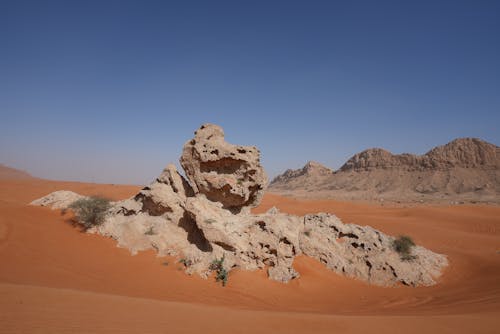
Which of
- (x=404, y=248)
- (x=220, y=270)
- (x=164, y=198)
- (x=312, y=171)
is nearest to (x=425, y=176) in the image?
(x=312, y=171)

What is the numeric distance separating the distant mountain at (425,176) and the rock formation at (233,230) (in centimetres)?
3777

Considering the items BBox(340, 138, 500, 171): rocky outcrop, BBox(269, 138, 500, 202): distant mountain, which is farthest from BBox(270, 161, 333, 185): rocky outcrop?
BBox(340, 138, 500, 171): rocky outcrop

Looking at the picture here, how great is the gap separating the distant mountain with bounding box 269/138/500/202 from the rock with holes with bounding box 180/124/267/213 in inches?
1593

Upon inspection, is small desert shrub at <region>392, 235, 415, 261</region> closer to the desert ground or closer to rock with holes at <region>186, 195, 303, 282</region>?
the desert ground

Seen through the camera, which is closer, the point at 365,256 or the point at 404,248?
the point at 365,256

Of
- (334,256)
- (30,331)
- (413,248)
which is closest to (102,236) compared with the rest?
(30,331)

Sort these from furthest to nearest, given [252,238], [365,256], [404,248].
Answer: [404,248], [365,256], [252,238]

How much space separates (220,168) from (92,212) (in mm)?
4712

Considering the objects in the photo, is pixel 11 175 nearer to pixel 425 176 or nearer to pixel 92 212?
pixel 92 212

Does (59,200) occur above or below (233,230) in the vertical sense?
above

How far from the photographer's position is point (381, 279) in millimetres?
9211

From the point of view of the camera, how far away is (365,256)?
9.89 m

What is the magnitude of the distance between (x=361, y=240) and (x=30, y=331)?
31.6 ft

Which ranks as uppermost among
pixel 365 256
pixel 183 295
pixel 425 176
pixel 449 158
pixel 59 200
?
pixel 449 158
